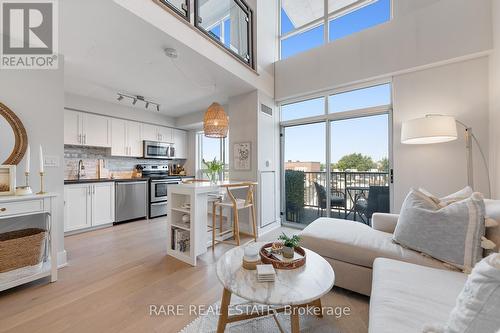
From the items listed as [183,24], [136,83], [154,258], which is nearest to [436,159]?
[183,24]

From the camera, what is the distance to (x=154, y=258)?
248 centimetres

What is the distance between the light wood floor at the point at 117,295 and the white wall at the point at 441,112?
1.86m

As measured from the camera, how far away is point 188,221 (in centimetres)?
251

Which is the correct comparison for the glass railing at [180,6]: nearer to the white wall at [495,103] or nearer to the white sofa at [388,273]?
the white sofa at [388,273]

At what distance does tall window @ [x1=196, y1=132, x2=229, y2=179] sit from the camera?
4918 millimetres

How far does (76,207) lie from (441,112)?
5.54 m

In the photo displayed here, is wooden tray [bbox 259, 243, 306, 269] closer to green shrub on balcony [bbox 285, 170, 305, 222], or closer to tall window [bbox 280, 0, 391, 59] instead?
green shrub on balcony [bbox 285, 170, 305, 222]

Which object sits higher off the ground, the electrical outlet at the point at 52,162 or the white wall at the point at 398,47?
the white wall at the point at 398,47

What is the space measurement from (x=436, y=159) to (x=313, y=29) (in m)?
2.92

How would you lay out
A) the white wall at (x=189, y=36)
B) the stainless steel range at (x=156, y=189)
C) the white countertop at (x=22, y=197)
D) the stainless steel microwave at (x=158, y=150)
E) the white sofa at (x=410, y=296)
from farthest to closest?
the stainless steel microwave at (x=158, y=150) < the stainless steel range at (x=156, y=189) < the white wall at (x=189, y=36) < the white countertop at (x=22, y=197) < the white sofa at (x=410, y=296)

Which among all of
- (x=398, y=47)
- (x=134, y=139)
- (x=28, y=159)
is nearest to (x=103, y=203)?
(x=134, y=139)

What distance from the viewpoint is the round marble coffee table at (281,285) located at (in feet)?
3.29

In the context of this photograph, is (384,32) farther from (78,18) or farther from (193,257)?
(193,257)

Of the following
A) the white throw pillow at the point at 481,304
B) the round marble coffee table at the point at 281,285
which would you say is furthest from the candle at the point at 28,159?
the white throw pillow at the point at 481,304
